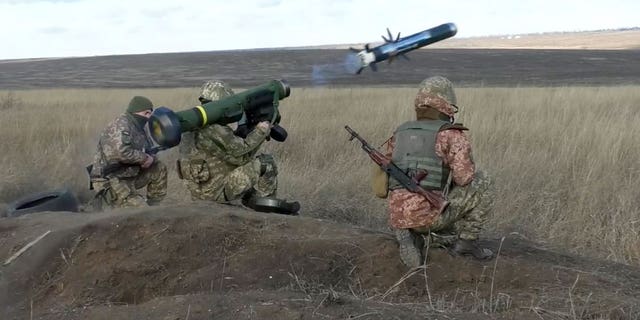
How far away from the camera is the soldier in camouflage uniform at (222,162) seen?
5.98 meters

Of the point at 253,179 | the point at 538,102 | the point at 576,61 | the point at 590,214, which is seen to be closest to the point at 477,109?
the point at 538,102

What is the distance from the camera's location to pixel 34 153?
9.27m

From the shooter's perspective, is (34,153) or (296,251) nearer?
(296,251)

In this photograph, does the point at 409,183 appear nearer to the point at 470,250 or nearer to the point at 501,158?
the point at 470,250

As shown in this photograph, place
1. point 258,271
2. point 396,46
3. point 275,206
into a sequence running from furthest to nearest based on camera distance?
1. point 275,206
2. point 396,46
3. point 258,271

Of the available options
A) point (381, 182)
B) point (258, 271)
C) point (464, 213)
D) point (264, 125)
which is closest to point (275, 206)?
point (264, 125)

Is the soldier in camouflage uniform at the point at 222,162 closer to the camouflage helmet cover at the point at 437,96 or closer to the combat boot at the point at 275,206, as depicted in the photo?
the combat boot at the point at 275,206

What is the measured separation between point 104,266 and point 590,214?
4117mm

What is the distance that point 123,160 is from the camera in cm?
641

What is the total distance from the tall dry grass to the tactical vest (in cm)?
197

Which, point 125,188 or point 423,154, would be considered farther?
point 125,188

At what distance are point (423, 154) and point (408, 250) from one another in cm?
62

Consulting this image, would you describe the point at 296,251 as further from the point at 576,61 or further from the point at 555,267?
the point at 576,61

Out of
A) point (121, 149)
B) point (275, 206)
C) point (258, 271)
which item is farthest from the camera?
point (121, 149)
